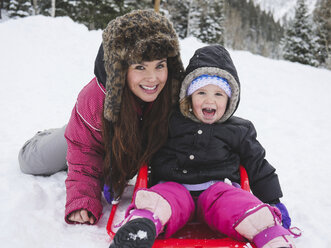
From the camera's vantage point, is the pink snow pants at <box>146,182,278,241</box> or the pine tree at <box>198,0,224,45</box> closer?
the pink snow pants at <box>146,182,278,241</box>

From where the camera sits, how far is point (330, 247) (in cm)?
143

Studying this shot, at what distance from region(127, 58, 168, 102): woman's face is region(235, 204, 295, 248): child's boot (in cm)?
79

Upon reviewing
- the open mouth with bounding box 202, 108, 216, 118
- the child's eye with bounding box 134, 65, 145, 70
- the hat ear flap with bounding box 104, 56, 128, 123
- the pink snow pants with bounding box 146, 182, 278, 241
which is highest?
the child's eye with bounding box 134, 65, 145, 70

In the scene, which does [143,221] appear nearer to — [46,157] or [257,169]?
[257,169]

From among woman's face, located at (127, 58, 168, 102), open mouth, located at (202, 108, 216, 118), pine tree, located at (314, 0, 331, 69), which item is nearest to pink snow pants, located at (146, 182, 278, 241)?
open mouth, located at (202, 108, 216, 118)

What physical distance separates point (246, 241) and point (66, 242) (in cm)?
79

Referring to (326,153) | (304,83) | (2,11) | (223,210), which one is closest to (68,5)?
(2,11)

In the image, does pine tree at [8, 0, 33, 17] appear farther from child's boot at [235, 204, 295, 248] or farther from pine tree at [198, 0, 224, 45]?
child's boot at [235, 204, 295, 248]

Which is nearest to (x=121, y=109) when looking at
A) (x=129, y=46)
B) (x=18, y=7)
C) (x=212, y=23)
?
(x=129, y=46)

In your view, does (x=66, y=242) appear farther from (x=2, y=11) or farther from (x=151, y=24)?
(x=2, y=11)

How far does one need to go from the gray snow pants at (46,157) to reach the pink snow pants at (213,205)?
86cm

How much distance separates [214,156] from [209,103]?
0.30 meters

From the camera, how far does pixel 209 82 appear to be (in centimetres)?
161

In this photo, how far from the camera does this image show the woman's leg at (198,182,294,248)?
3.61 feet
